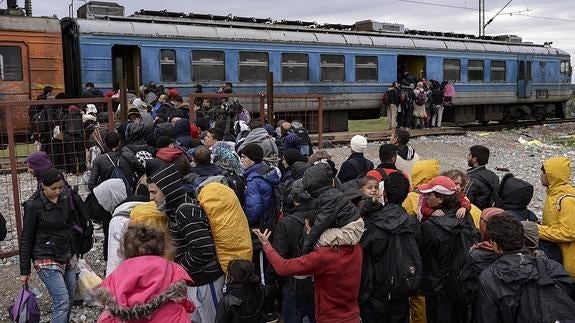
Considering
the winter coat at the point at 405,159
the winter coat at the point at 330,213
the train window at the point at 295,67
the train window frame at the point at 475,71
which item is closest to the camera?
the winter coat at the point at 330,213

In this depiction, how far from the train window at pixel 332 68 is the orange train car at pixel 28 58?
24.5 ft

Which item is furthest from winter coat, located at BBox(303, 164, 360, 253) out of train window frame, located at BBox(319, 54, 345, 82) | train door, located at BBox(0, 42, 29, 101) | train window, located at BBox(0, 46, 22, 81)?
train window frame, located at BBox(319, 54, 345, 82)

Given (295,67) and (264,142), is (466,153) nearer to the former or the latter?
(295,67)

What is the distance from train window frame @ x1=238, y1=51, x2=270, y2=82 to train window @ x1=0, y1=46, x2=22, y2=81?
217 inches

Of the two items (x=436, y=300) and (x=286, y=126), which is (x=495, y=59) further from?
(x=436, y=300)

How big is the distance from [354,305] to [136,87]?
12127 mm

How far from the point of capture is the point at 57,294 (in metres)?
4.66

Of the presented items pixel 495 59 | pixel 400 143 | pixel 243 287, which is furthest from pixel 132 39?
pixel 495 59

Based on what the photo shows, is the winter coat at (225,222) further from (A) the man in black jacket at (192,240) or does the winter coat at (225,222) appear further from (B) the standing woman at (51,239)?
(B) the standing woman at (51,239)

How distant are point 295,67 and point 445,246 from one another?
43.8ft

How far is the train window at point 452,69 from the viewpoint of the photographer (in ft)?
69.3

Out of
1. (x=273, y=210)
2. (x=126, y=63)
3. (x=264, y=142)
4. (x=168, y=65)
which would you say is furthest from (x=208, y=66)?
(x=273, y=210)

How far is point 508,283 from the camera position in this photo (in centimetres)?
309

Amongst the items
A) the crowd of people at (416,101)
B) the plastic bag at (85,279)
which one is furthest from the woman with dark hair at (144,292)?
the crowd of people at (416,101)
